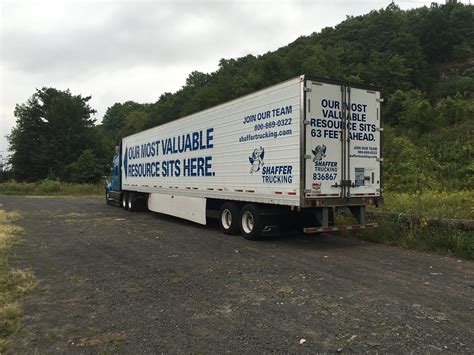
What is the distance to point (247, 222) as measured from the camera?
37.8 feet

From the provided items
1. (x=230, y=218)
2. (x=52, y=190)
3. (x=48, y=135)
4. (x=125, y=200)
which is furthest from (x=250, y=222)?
(x=48, y=135)

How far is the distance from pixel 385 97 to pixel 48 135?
4637 cm

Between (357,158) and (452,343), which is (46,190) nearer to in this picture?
(357,158)

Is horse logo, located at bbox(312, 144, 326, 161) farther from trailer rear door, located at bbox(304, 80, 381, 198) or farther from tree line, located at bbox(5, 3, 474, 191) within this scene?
tree line, located at bbox(5, 3, 474, 191)

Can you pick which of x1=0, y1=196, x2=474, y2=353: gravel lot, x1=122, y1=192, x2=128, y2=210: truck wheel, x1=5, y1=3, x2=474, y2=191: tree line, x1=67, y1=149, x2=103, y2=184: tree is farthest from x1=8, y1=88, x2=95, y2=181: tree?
x1=0, y1=196, x2=474, y2=353: gravel lot

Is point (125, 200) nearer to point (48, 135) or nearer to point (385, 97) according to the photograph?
point (385, 97)

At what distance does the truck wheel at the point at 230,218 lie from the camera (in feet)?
39.0

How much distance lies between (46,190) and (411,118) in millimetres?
33992

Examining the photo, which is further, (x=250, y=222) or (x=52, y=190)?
(x=52, y=190)

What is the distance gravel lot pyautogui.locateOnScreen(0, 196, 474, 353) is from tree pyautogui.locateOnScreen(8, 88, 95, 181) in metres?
54.0

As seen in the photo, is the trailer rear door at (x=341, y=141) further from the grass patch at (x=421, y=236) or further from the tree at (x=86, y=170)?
the tree at (x=86, y=170)

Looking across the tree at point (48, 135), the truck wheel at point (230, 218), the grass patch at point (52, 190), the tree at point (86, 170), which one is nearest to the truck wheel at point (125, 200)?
the truck wheel at point (230, 218)

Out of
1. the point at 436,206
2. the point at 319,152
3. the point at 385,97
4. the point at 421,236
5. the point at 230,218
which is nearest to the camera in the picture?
the point at 319,152

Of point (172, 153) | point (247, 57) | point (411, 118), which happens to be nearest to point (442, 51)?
point (247, 57)
